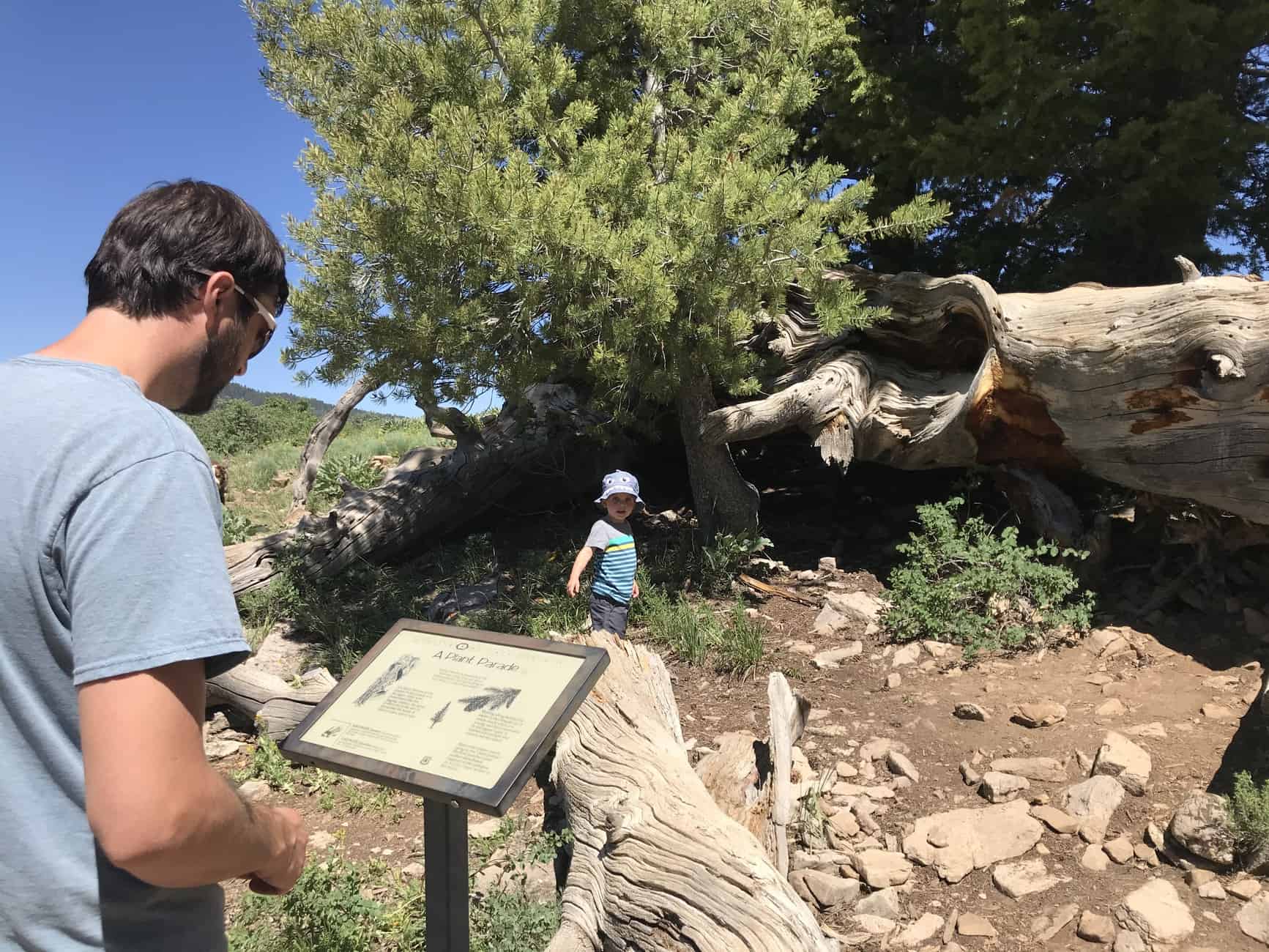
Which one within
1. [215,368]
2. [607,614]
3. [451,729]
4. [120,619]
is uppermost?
[215,368]

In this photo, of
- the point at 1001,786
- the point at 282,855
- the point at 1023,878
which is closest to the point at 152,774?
the point at 282,855

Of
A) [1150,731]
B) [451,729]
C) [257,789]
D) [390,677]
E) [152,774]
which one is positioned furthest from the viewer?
[257,789]

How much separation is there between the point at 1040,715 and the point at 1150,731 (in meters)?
0.50

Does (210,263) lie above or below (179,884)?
above

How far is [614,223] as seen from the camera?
6023mm

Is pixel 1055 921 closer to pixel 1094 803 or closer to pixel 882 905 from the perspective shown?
pixel 882 905

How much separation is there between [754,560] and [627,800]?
4154mm

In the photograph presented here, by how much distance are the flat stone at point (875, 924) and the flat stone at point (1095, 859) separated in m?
0.84

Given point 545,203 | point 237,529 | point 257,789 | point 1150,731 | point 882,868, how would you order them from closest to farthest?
1. point 882,868
2. point 1150,731
3. point 257,789
4. point 545,203
5. point 237,529

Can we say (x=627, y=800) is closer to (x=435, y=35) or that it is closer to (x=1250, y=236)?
(x=435, y=35)

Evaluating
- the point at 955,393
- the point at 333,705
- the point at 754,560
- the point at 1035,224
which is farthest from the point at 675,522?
the point at 333,705

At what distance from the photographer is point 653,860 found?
2.90 m

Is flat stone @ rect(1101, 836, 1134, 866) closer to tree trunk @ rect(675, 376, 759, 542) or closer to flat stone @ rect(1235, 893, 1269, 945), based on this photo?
flat stone @ rect(1235, 893, 1269, 945)

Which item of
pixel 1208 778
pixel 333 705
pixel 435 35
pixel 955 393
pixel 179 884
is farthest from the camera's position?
pixel 955 393
